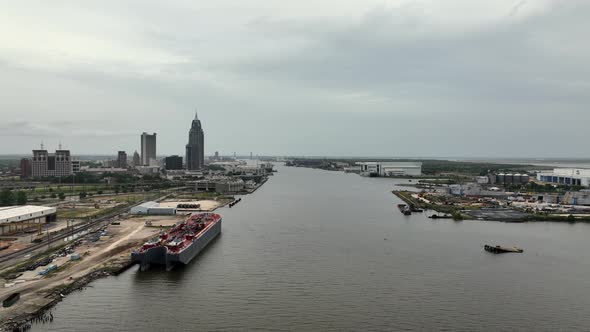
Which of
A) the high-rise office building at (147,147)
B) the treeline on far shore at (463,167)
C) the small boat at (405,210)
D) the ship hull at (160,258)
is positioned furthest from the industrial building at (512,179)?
the high-rise office building at (147,147)

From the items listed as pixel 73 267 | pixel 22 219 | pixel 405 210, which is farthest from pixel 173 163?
pixel 73 267

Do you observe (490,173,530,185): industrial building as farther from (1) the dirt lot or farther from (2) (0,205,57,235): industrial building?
(2) (0,205,57,235): industrial building

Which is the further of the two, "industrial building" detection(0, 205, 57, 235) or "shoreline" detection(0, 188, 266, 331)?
"industrial building" detection(0, 205, 57, 235)

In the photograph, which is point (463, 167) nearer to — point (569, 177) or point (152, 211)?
point (569, 177)

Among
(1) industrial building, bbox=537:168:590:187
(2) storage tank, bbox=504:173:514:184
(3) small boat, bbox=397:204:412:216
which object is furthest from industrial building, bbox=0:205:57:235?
(1) industrial building, bbox=537:168:590:187

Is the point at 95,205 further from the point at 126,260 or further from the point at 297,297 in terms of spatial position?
the point at 297,297
